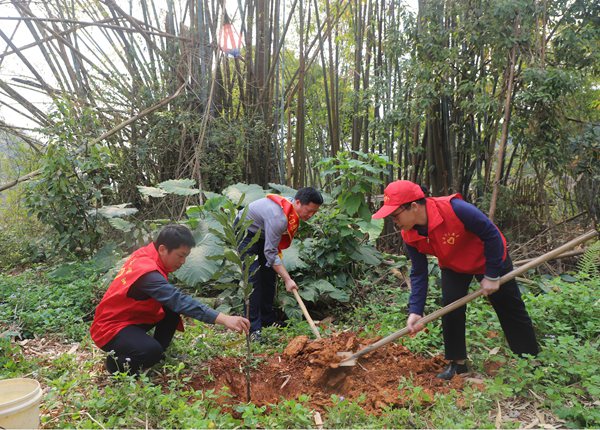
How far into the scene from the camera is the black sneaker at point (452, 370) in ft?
9.60

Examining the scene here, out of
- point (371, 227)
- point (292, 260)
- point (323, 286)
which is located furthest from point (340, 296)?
point (371, 227)

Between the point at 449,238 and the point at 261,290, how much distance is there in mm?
1900

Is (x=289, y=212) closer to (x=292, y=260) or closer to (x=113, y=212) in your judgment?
(x=292, y=260)

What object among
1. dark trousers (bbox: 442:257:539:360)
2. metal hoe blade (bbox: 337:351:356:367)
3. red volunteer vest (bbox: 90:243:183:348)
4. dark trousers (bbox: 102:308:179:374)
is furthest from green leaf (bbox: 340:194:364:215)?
dark trousers (bbox: 102:308:179:374)

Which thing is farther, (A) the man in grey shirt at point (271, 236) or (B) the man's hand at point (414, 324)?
(A) the man in grey shirt at point (271, 236)

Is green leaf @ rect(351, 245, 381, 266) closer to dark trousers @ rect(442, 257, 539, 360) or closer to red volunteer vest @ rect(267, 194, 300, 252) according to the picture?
red volunteer vest @ rect(267, 194, 300, 252)

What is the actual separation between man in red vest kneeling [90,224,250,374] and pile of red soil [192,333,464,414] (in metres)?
0.43

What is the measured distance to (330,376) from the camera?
2988mm

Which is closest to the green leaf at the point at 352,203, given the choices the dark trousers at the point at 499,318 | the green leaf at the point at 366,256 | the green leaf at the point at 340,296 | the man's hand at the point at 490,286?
the green leaf at the point at 366,256

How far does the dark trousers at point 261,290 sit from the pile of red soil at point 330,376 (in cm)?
69

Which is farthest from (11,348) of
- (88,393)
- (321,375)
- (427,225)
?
(427,225)

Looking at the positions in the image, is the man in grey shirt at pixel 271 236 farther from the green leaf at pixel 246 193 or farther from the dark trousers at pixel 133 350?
the green leaf at pixel 246 193

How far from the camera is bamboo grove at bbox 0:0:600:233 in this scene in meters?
4.88

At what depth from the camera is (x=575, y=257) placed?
5051mm
